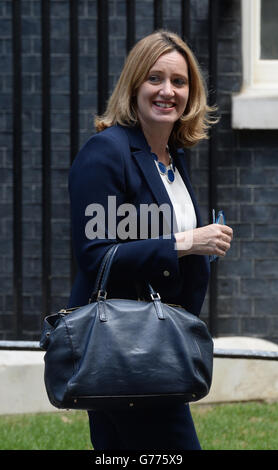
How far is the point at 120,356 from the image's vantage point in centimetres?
243

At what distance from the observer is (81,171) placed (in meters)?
2.60

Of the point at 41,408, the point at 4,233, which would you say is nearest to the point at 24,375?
the point at 41,408

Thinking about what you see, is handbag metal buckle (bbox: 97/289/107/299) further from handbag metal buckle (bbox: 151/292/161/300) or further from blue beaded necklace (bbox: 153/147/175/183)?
blue beaded necklace (bbox: 153/147/175/183)

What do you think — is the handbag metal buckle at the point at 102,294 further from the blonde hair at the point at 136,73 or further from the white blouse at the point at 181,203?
the blonde hair at the point at 136,73

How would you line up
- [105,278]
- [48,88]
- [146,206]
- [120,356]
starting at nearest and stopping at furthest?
[120,356], [105,278], [146,206], [48,88]

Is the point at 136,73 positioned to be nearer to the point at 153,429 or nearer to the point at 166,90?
the point at 166,90

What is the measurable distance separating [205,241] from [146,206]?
0.69 feet

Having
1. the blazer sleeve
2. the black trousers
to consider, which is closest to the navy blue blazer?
the blazer sleeve

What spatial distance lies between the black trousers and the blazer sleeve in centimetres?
43

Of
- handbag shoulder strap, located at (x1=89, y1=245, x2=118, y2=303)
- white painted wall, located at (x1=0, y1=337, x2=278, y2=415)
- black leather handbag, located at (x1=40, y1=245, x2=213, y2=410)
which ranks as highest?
handbag shoulder strap, located at (x1=89, y1=245, x2=118, y2=303)

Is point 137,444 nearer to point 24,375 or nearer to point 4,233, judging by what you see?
point 24,375

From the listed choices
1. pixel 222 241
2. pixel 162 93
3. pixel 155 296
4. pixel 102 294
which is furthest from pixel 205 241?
pixel 162 93

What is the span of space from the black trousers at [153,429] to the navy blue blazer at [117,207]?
34 cm

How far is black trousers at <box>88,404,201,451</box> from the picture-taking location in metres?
2.70
